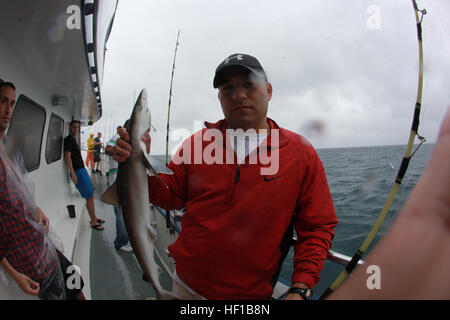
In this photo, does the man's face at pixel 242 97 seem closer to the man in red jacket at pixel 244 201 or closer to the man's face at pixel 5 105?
the man in red jacket at pixel 244 201

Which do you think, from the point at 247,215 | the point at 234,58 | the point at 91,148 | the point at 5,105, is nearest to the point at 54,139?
the point at 91,148

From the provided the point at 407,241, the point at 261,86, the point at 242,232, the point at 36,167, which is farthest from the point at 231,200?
the point at 36,167

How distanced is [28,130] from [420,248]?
1719 millimetres

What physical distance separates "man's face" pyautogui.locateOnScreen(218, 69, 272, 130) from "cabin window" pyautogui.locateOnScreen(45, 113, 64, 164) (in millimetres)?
1449

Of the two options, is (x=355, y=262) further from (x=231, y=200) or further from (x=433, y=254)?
(x=433, y=254)

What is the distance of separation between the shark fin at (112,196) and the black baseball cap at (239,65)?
799 millimetres

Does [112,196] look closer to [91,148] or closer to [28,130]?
[28,130]

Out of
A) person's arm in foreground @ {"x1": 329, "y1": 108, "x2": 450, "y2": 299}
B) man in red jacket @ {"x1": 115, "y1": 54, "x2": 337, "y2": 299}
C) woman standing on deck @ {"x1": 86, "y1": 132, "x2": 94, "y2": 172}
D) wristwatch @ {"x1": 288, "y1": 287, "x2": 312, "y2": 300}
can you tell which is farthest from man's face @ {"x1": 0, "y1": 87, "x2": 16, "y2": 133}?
wristwatch @ {"x1": 288, "y1": 287, "x2": 312, "y2": 300}

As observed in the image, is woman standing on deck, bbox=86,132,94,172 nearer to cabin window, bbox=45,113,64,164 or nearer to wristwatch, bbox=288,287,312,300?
cabin window, bbox=45,113,64,164

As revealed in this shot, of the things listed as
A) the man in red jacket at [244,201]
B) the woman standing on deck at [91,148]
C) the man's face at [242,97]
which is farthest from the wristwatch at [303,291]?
the woman standing on deck at [91,148]

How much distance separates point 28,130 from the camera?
115 centimetres

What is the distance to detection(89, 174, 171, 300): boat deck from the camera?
1299 millimetres
